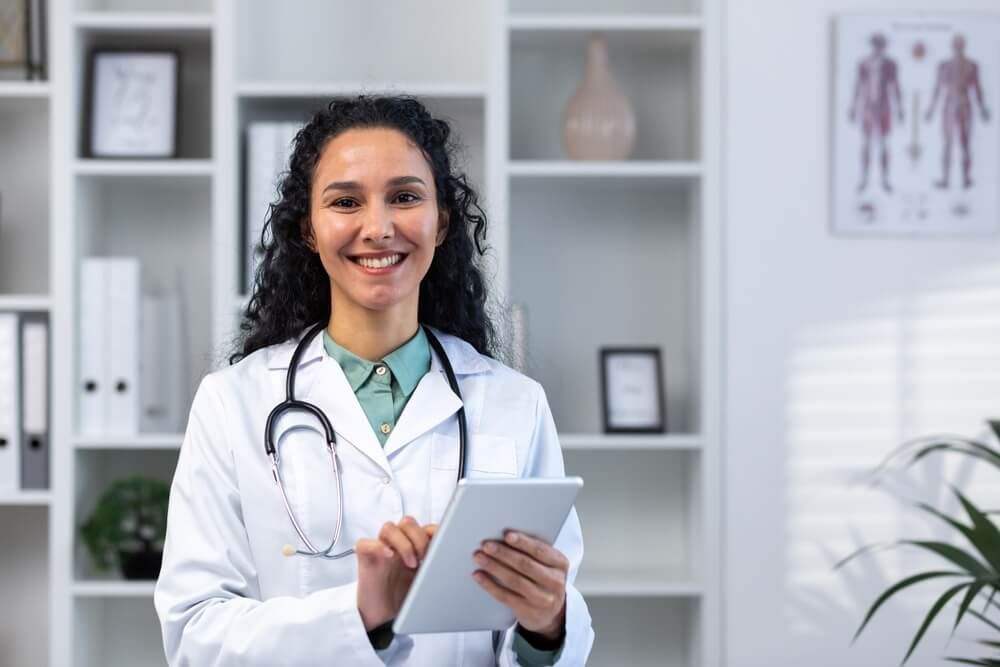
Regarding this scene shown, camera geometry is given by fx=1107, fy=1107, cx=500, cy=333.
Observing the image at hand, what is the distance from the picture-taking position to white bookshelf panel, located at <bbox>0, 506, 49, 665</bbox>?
2.69 m

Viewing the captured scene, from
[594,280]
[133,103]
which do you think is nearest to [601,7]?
[594,280]

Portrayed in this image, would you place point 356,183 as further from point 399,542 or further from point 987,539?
point 987,539

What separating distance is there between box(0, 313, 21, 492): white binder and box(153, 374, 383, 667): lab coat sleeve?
1.33 metres

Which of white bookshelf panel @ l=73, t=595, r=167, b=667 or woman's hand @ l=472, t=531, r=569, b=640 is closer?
woman's hand @ l=472, t=531, r=569, b=640

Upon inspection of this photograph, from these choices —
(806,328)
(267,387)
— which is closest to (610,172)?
(806,328)

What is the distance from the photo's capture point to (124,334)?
8.07ft

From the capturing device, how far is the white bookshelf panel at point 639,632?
8.86 ft

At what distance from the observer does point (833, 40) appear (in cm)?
246

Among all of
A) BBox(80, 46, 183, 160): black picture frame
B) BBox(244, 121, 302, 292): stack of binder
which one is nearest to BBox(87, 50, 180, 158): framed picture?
BBox(80, 46, 183, 160): black picture frame

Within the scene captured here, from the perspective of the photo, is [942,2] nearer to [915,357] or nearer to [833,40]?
[833,40]

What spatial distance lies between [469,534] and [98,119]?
6.11ft

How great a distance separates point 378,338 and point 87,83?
1545 millimetres

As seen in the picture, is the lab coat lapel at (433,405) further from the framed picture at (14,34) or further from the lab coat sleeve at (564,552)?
the framed picture at (14,34)

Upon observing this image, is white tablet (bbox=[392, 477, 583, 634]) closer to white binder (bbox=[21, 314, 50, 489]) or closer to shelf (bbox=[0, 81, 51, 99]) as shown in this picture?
white binder (bbox=[21, 314, 50, 489])
